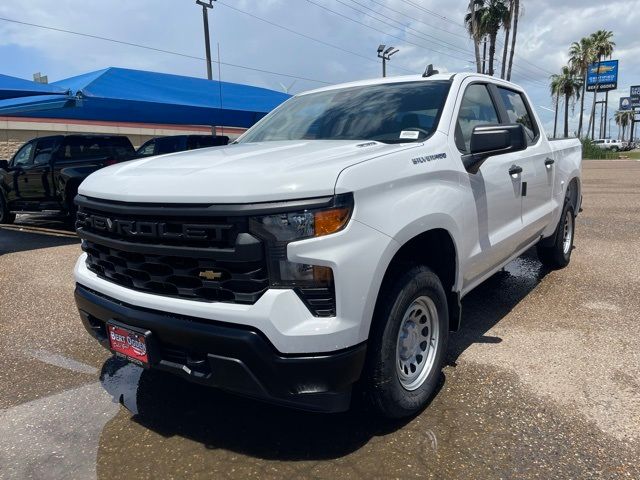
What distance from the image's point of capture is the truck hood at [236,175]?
2227 mm

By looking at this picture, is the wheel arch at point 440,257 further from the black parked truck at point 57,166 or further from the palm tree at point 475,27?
the palm tree at point 475,27

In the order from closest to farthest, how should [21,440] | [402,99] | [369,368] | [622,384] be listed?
1. [369,368]
2. [21,440]
3. [622,384]
4. [402,99]

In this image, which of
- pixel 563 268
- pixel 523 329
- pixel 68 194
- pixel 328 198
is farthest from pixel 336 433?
pixel 68 194

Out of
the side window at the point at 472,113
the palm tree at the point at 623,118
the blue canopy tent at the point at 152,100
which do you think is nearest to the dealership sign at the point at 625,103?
the palm tree at the point at 623,118

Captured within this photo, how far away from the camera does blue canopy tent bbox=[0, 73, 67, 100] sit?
379 inches

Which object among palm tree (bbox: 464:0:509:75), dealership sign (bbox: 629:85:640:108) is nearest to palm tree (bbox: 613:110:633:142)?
dealership sign (bbox: 629:85:640:108)

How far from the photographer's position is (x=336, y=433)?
279 cm

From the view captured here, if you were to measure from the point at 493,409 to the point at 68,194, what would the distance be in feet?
28.1

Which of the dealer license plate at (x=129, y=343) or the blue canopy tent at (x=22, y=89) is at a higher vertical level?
the blue canopy tent at (x=22, y=89)

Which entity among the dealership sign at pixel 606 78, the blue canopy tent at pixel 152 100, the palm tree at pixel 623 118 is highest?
the dealership sign at pixel 606 78

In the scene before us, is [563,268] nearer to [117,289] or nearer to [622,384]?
[622,384]

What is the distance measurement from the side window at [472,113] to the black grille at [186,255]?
5.52ft

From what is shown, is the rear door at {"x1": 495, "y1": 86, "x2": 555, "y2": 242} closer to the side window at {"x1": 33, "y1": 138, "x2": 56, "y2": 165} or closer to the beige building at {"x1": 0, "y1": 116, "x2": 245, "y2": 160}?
the side window at {"x1": 33, "y1": 138, "x2": 56, "y2": 165}

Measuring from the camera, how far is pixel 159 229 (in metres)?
2.38
